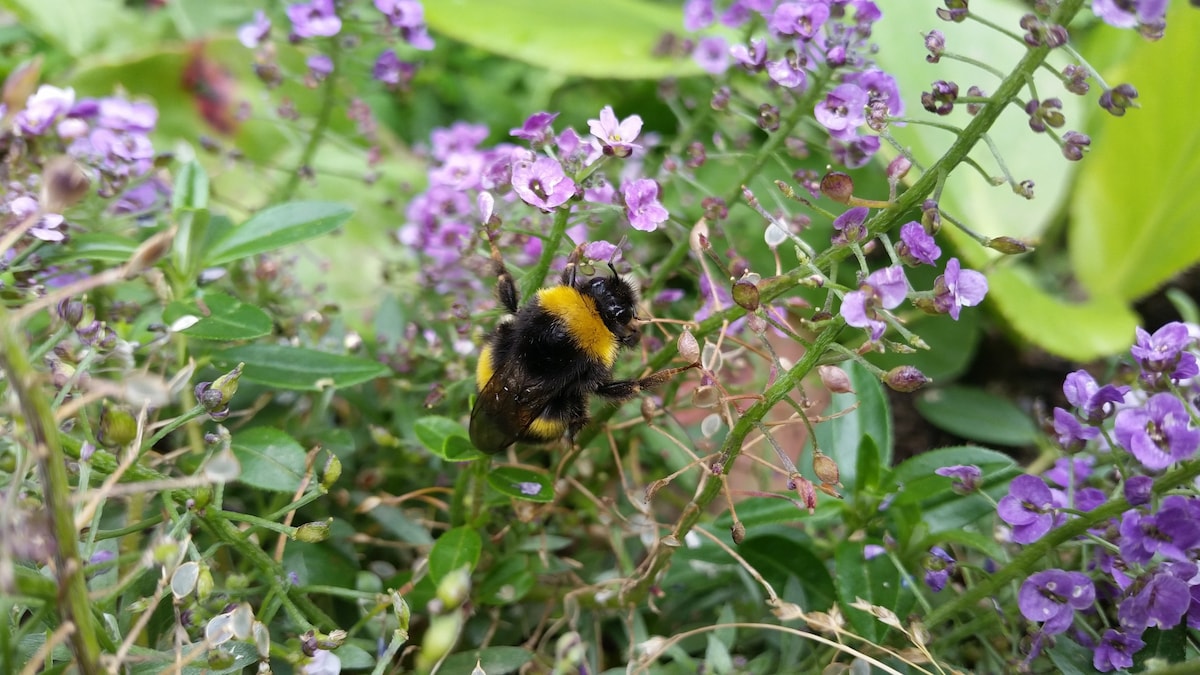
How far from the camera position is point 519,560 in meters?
1.39

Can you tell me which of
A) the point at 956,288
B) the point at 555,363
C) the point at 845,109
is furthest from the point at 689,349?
the point at 845,109

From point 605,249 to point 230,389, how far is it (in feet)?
1.74

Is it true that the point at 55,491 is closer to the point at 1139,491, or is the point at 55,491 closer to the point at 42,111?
the point at 42,111

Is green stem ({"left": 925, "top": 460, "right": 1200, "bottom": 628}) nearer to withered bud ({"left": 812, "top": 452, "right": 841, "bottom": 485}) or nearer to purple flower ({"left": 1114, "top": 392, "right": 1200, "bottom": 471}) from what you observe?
purple flower ({"left": 1114, "top": 392, "right": 1200, "bottom": 471})

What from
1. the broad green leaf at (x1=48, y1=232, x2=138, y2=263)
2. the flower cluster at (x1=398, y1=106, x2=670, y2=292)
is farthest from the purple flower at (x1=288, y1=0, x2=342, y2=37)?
the broad green leaf at (x1=48, y1=232, x2=138, y2=263)

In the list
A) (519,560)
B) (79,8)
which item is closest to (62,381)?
(519,560)

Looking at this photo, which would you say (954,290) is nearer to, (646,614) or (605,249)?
(605,249)

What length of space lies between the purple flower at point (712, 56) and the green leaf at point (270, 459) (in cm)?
104

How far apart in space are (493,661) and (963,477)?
2.38 ft

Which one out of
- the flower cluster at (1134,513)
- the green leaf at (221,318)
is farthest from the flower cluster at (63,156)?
the flower cluster at (1134,513)

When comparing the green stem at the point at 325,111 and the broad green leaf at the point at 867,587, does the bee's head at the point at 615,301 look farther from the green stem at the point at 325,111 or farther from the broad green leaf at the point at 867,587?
the green stem at the point at 325,111

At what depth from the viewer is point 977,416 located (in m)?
2.09

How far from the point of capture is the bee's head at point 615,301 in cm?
125

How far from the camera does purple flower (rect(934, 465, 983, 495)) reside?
1206 mm
